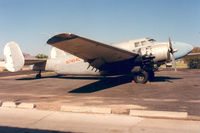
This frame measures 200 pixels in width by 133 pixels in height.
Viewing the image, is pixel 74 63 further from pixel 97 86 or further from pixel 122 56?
pixel 122 56

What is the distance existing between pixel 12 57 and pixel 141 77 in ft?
43.6

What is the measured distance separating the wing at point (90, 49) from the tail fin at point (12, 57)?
8.73 metres

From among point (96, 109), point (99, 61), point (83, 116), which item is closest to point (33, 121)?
point (83, 116)

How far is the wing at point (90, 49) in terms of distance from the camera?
9.07m

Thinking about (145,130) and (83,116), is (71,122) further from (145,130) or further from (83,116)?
(145,130)

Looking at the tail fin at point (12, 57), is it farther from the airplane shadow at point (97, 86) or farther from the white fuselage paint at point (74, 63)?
the airplane shadow at point (97, 86)

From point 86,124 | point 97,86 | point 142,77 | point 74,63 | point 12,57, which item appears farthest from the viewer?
point 12,57

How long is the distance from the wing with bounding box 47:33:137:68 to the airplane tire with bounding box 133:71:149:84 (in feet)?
6.37

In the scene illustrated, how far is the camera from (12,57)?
18031 millimetres

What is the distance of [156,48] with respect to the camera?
13586mm

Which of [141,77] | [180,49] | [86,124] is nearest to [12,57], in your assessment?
[141,77]

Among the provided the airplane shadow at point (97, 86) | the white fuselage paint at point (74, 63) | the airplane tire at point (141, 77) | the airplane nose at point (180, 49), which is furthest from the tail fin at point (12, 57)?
the airplane nose at point (180, 49)

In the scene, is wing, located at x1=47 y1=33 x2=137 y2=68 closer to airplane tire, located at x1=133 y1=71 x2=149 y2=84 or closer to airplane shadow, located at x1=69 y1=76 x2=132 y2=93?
airplane shadow, located at x1=69 y1=76 x2=132 y2=93

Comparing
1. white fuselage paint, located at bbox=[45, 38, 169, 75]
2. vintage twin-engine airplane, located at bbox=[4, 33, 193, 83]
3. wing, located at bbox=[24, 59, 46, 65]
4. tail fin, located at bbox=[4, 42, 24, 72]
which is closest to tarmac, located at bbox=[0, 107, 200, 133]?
vintage twin-engine airplane, located at bbox=[4, 33, 193, 83]
